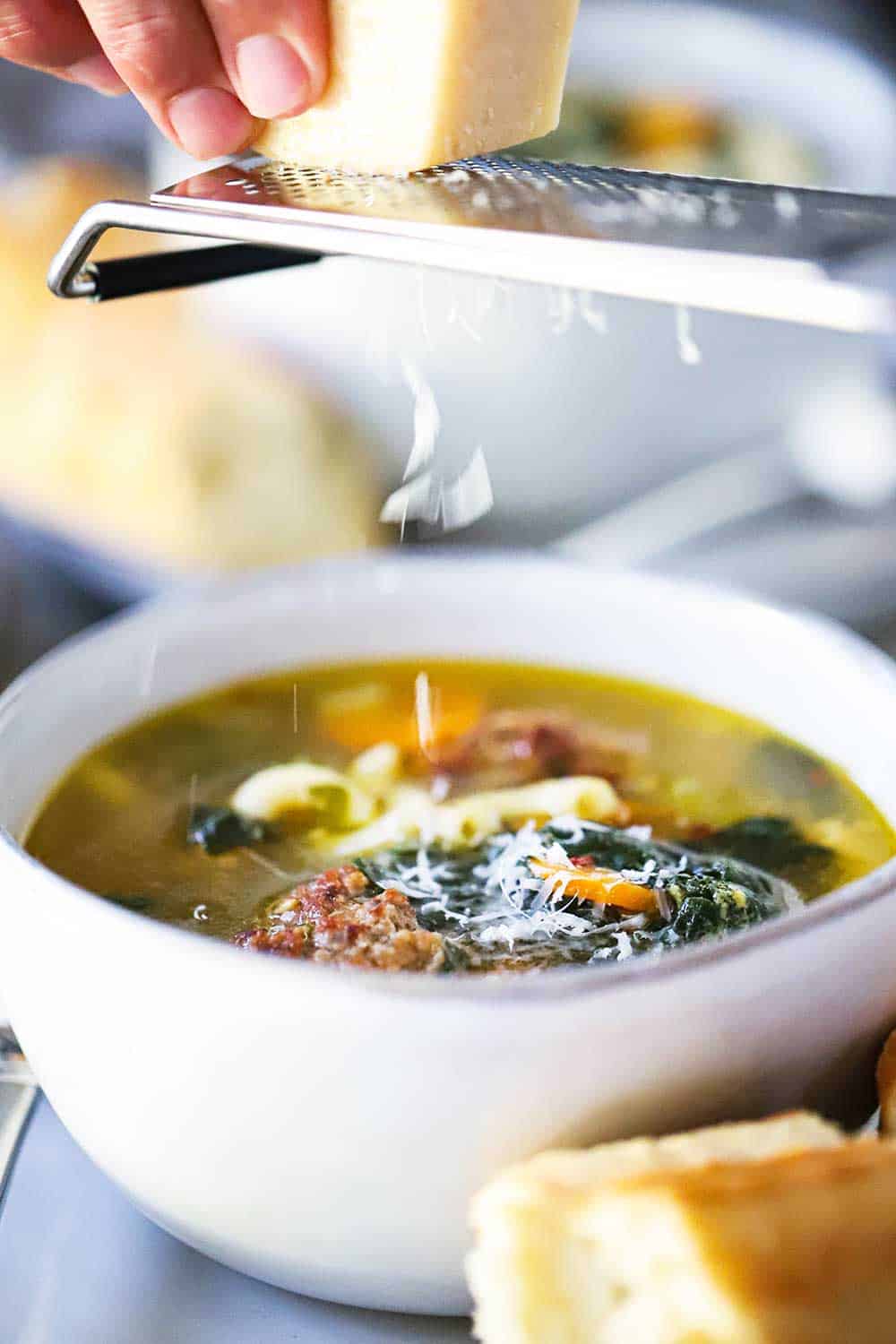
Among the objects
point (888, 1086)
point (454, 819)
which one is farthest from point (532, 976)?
point (454, 819)

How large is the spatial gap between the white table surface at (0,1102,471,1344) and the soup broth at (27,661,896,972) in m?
0.22

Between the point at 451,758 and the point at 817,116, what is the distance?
1844 mm

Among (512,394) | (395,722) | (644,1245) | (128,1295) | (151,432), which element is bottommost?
(128,1295)

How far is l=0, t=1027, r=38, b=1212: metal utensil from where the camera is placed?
112cm

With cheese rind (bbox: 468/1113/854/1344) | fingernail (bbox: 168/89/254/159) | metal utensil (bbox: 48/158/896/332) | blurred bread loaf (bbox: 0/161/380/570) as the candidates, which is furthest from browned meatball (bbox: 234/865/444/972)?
blurred bread loaf (bbox: 0/161/380/570)

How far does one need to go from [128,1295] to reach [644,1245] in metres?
0.41

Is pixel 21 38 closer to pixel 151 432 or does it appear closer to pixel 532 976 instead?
pixel 532 976

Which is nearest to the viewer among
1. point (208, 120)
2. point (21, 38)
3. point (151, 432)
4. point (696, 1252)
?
point (696, 1252)

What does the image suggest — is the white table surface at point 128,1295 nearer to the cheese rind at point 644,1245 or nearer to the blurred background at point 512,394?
the cheese rind at point 644,1245

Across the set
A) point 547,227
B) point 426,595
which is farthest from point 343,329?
point 547,227

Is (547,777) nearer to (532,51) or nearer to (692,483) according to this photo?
(532,51)

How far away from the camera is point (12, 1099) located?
3.90ft

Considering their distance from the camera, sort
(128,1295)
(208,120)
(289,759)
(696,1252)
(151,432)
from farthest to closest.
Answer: (151,432) < (289,759) < (208,120) < (128,1295) < (696,1252)

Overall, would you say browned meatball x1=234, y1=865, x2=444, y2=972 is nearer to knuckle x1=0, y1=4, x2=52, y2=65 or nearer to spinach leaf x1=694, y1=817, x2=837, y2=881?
spinach leaf x1=694, y1=817, x2=837, y2=881
